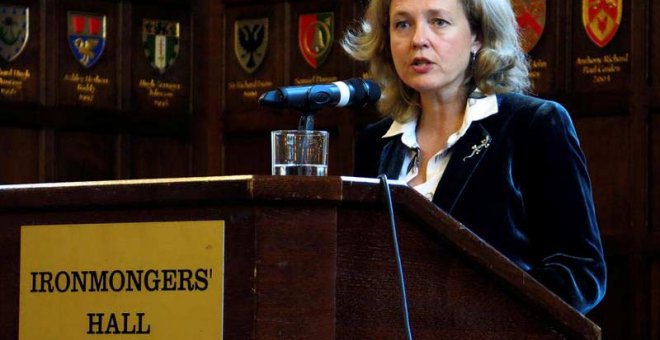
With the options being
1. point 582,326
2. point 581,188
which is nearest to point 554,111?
point 581,188

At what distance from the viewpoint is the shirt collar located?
301 cm

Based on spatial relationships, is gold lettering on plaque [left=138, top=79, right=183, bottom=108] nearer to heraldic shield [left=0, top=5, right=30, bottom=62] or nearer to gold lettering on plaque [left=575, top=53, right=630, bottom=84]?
heraldic shield [left=0, top=5, right=30, bottom=62]

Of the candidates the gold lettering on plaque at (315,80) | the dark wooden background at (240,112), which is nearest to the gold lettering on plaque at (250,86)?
the dark wooden background at (240,112)

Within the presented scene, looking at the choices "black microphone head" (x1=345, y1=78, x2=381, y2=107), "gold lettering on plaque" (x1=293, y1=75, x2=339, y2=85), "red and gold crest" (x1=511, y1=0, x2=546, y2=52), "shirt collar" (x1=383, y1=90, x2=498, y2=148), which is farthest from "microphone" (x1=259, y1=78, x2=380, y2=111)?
"gold lettering on plaque" (x1=293, y1=75, x2=339, y2=85)

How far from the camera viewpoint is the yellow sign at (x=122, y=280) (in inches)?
72.8

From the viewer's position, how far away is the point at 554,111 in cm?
291

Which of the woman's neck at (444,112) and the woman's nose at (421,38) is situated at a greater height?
the woman's nose at (421,38)

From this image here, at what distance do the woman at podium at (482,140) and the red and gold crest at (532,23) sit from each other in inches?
120

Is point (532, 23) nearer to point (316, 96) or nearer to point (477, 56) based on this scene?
point (477, 56)

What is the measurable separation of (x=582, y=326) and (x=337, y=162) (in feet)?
15.9

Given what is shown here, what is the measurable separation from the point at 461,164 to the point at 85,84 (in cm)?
450

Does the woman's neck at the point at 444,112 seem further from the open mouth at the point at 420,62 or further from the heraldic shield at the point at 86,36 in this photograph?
the heraldic shield at the point at 86,36

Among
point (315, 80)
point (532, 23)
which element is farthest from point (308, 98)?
point (315, 80)

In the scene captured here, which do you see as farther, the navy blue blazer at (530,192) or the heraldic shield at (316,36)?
the heraldic shield at (316,36)
